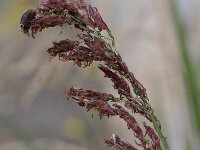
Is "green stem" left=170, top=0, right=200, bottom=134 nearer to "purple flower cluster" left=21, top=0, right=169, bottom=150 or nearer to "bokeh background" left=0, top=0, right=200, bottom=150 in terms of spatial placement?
"bokeh background" left=0, top=0, right=200, bottom=150

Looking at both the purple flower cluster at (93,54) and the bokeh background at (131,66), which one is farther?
the bokeh background at (131,66)

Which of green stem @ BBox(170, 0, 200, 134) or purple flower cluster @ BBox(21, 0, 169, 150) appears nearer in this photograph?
purple flower cluster @ BBox(21, 0, 169, 150)

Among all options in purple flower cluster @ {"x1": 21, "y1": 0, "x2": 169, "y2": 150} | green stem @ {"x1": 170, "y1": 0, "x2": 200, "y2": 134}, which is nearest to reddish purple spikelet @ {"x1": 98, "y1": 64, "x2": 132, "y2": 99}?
purple flower cluster @ {"x1": 21, "y1": 0, "x2": 169, "y2": 150}

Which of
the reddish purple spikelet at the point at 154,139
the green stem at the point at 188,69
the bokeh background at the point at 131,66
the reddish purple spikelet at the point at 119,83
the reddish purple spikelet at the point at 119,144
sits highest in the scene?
the bokeh background at the point at 131,66

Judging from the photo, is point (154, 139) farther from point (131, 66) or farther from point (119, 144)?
point (131, 66)

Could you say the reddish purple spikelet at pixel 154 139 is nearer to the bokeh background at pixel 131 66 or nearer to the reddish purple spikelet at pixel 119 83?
the reddish purple spikelet at pixel 119 83

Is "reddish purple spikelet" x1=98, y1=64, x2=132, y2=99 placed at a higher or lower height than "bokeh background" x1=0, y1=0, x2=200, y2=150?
lower

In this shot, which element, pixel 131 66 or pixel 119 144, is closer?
pixel 119 144

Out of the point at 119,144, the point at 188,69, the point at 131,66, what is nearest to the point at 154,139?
the point at 119,144

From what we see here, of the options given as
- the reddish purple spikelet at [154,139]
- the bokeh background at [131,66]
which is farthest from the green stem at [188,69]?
the reddish purple spikelet at [154,139]
